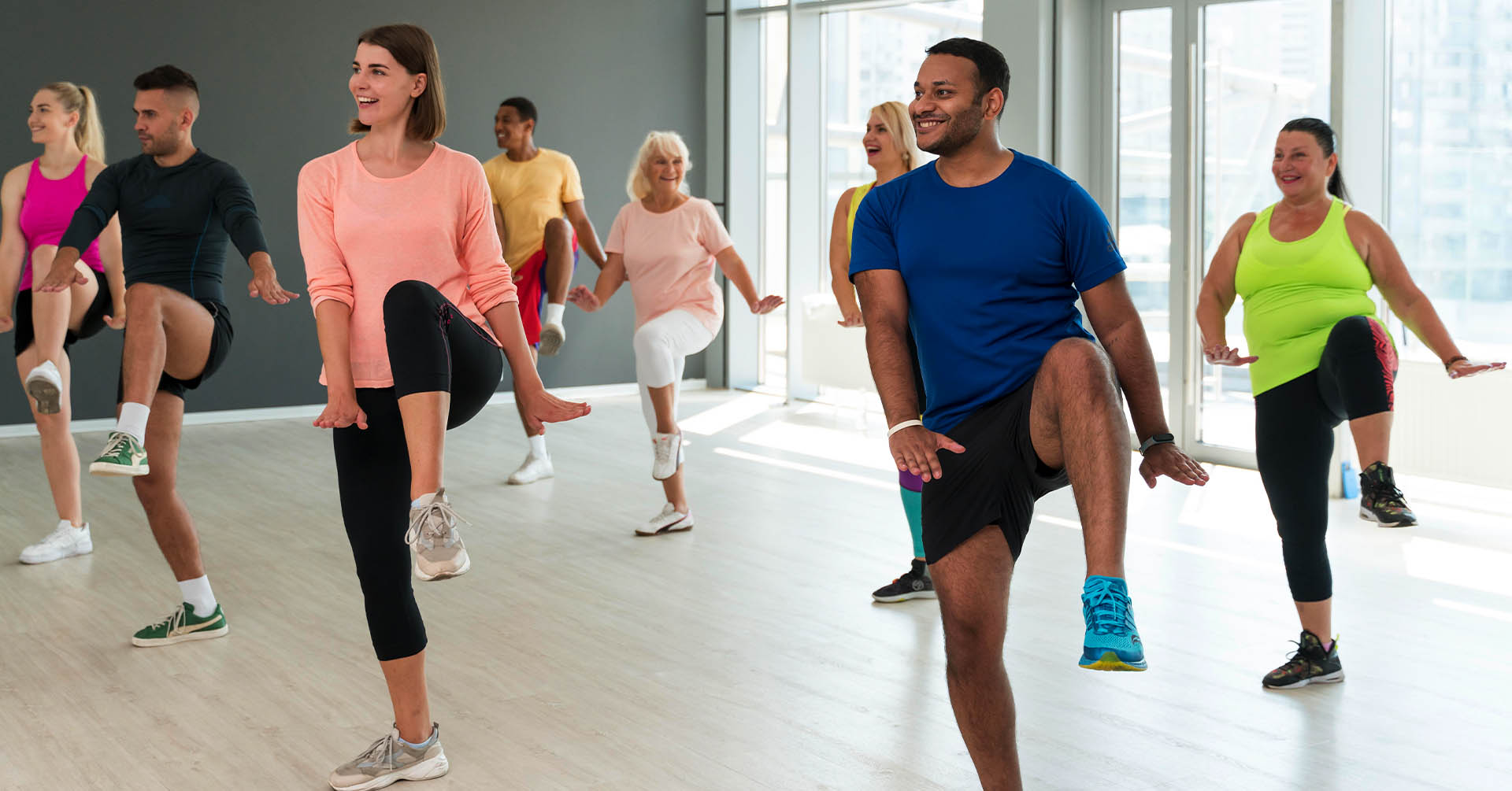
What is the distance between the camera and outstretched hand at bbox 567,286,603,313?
5.64 meters

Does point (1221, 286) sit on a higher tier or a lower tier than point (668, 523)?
higher

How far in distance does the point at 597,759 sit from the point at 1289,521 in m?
1.84

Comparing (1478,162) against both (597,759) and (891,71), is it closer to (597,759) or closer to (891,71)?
(891,71)

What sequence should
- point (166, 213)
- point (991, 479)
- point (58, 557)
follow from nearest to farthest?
point (991, 479)
point (166, 213)
point (58, 557)

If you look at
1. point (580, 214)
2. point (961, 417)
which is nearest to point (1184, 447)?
point (580, 214)

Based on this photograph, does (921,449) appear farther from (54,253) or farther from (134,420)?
(54,253)

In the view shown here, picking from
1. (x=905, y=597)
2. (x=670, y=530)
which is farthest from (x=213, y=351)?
(x=905, y=597)

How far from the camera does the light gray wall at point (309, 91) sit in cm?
828

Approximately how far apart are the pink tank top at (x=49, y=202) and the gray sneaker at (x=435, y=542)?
9.48 ft

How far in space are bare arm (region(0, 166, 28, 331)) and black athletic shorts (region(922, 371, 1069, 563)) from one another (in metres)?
3.68

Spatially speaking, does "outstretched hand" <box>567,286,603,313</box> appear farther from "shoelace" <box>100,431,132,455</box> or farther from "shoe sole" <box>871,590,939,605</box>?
"shoelace" <box>100,431,132,455</box>

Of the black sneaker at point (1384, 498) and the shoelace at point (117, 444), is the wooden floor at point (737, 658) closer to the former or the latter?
the black sneaker at point (1384, 498)

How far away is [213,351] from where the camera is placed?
3.82m

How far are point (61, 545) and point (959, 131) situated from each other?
4.03m
